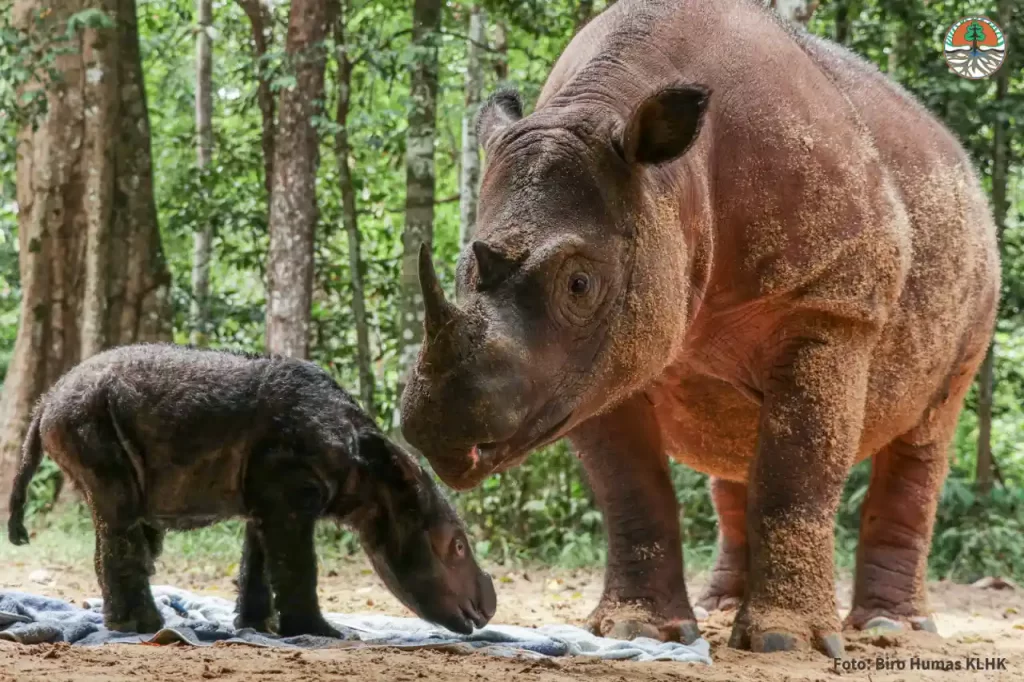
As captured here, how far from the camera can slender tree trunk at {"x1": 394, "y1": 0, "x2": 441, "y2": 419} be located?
8547 millimetres

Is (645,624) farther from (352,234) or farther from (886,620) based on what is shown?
(352,234)

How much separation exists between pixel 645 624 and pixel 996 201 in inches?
189

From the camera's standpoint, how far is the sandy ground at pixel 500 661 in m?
3.61

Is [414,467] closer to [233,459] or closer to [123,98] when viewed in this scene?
[233,459]

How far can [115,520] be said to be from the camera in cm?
459

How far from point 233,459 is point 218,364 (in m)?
0.36

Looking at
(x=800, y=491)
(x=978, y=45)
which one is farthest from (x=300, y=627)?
(x=978, y=45)

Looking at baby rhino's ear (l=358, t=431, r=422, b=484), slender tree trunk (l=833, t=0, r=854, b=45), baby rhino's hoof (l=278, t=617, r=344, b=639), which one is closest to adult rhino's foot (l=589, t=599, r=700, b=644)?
baby rhino's ear (l=358, t=431, r=422, b=484)

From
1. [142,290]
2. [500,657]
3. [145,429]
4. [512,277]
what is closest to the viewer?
[512,277]

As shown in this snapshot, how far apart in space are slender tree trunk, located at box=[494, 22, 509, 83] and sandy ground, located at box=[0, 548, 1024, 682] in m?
4.36

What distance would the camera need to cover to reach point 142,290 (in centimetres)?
944

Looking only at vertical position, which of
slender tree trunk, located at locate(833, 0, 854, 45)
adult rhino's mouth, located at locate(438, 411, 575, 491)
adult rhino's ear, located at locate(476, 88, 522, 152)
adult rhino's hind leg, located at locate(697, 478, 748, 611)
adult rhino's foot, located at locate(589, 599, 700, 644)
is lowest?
adult rhino's foot, located at locate(589, 599, 700, 644)

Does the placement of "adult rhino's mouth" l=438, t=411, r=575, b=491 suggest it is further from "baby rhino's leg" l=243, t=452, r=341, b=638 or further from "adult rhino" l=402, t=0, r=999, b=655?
"baby rhino's leg" l=243, t=452, r=341, b=638

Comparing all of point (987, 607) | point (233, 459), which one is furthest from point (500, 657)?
point (987, 607)
